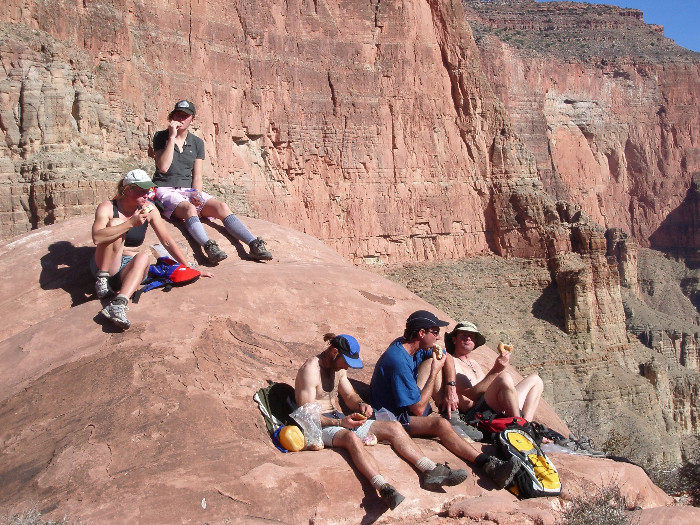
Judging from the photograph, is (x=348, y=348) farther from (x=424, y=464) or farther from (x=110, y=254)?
(x=110, y=254)

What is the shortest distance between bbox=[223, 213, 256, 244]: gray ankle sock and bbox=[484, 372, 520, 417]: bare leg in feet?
10.1

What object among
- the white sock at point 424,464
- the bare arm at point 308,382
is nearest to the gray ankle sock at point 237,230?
the bare arm at point 308,382

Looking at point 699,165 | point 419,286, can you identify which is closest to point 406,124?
point 419,286

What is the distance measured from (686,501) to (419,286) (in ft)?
99.4

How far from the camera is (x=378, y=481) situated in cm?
603

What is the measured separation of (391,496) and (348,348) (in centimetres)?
120

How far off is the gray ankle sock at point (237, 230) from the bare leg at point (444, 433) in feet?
9.93

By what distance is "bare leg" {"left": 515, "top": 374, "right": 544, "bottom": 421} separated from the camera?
769 centimetres

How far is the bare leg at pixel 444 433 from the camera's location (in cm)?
673

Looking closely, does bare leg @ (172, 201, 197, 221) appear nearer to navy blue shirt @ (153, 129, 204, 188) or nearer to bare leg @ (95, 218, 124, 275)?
navy blue shirt @ (153, 129, 204, 188)

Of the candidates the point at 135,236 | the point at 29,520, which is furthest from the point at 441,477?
the point at 135,236

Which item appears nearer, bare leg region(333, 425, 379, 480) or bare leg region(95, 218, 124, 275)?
bare leg region(333, 425, 379, 480)

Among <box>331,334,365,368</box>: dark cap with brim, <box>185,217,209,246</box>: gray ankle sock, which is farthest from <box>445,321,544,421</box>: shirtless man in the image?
<box>185,217,209,246</box>: gray ankle sock

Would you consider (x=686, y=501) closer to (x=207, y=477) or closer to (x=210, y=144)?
(x=207, y=477)
